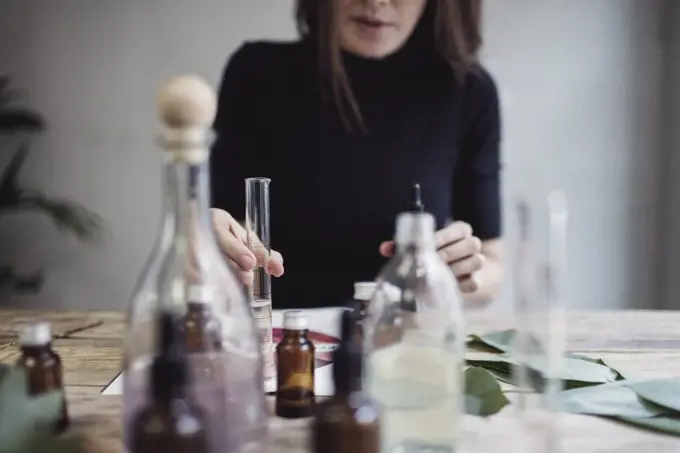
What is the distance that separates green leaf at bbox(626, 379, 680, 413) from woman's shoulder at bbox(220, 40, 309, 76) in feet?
4.19

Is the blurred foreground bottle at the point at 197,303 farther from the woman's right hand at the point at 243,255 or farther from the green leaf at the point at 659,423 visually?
the green leaf at the point at 659,423

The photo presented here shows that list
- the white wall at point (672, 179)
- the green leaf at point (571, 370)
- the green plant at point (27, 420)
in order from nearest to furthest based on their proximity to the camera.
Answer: the green plant at point (27, 420) → the green leaf at point (571, 370) → the white wall at point (672, 179)

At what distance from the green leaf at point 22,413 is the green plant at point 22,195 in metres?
1.59

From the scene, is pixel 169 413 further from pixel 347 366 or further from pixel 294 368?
pixel 294 368

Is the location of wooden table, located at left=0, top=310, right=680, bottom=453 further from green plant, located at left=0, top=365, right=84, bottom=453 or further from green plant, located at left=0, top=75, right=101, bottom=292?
green plant, located at left=0, top=75, right=101, bottom=292

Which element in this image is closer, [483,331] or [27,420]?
[27,420]

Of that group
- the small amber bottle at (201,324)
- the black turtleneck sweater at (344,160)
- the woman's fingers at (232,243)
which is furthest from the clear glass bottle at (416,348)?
the black turtleneck sweater at (344,160)

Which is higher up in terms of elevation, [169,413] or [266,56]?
[266,56]

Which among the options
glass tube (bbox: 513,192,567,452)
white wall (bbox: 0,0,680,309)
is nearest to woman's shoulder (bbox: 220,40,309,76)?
white wall (bbox: 0,0,680,309)

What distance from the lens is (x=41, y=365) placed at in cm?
66

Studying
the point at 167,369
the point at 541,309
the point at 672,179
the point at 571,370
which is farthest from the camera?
the point at 672,179

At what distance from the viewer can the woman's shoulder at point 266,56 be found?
6.06 feet

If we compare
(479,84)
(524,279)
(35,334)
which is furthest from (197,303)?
(479,84)

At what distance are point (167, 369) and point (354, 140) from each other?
135cm
